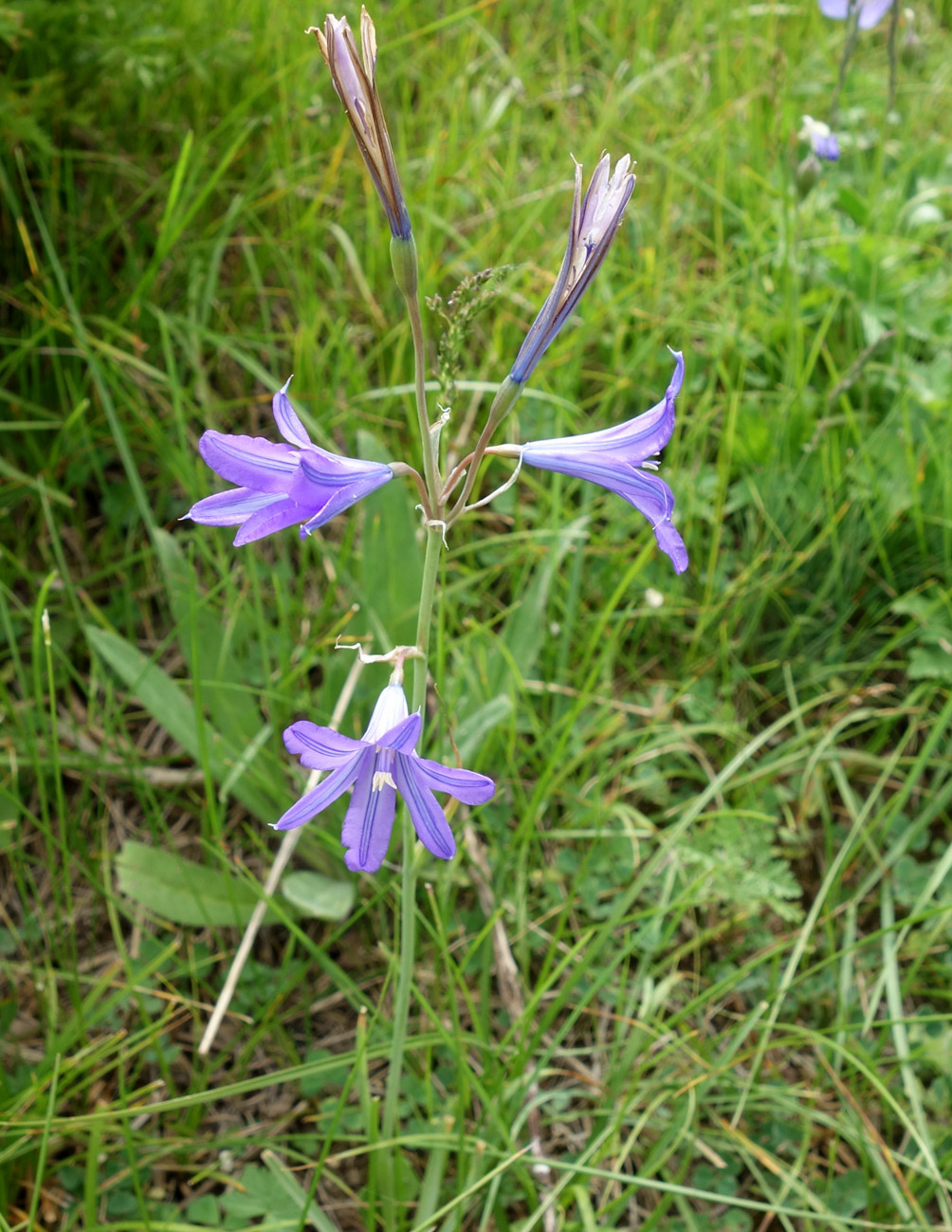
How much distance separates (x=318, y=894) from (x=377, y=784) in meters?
1.08

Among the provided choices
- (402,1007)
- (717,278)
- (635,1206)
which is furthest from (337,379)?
(635,1206)

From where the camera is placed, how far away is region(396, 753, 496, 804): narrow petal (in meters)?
1.36

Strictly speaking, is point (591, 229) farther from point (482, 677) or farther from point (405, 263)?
point (482, 677)

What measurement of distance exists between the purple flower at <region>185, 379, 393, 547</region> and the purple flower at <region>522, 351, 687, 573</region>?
0.27m

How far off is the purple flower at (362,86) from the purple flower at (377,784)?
71 cm

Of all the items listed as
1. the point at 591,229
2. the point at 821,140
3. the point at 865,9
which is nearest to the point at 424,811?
the point at 591,229

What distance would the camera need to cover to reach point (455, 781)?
1388mm

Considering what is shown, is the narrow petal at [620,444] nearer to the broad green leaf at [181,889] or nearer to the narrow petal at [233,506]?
the narrow petal at [233,506]

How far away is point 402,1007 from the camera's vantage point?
6.13ft

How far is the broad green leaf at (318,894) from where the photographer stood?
2.41 meters

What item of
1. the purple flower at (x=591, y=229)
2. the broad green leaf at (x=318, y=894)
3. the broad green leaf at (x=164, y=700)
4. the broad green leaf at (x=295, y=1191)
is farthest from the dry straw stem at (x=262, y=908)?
the purple flower at (x=591, y=229)

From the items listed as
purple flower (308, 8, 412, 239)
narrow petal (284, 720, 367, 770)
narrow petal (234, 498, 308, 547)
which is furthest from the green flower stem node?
narrow petal (284, 720, 367, 770)

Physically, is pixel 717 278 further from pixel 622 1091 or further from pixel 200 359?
pixel 622 1091

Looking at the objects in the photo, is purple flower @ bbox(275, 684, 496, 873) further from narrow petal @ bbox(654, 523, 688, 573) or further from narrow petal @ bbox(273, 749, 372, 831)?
narrow petal @ bbox(654, 523, 688, 573)
